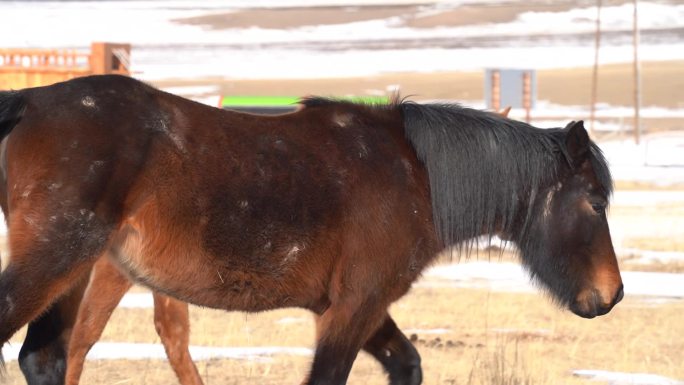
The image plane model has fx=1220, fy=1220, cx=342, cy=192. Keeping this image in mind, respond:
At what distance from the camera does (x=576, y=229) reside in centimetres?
616

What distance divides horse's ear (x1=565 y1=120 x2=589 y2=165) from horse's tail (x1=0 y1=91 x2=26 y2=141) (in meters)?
2.67

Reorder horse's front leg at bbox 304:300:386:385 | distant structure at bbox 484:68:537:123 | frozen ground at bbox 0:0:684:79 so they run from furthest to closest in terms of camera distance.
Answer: frozen ground at bbox 0:0:684:79 < distant structure at bbox 484:68:537:123 < horse's front leg at bbox 304:300:386:385

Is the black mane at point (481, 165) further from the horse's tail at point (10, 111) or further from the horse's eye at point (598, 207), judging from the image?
the horse's tail at point (10, 111)

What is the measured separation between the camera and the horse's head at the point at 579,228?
20.2 feet

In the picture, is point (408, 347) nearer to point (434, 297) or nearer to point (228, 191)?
point (228, 191)

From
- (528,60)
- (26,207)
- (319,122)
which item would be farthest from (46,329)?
(528,60)

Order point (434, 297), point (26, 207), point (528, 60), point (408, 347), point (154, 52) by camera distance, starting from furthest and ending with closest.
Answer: point (154, 52), point (528, 60), point (434, 297), point (408, 347), point (26, 207)

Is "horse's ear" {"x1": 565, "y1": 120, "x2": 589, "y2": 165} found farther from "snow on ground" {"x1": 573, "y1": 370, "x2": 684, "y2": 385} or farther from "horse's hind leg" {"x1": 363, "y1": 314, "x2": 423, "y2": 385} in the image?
"snow on ground" {"x1": 573, "y1": 370, "x2": 684, "y2": 385}

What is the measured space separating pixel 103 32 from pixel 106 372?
7251 centimetres

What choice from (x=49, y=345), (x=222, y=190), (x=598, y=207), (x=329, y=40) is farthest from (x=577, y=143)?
(x=329, y=40)

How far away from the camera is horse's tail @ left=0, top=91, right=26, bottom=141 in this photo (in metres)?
5.36

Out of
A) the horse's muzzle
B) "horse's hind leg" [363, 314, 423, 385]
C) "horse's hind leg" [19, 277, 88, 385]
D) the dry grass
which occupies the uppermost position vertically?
the horse's muzzle

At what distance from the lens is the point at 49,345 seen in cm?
612

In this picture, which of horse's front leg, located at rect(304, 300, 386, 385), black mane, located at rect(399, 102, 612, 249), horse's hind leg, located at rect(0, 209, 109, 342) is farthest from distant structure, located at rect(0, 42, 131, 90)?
horse's hind leg, located at rect(0, 209, 109, 342)
